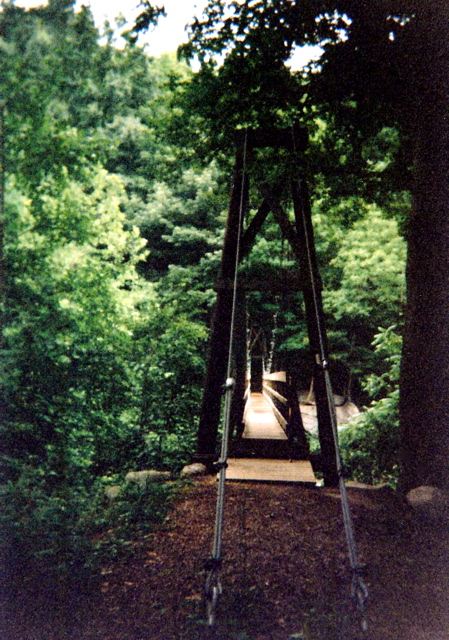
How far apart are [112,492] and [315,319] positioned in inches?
133

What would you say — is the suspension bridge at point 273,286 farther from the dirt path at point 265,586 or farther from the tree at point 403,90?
the dirt path at point 265,586

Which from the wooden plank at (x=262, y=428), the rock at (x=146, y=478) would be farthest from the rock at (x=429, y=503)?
the wooden plank at (x=262, y=428)

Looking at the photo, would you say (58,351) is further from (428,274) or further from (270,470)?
(428,274)

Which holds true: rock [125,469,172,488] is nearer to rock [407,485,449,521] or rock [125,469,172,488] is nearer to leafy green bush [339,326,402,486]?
rock [407,485,449,521]

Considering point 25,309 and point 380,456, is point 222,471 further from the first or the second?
point 380,456

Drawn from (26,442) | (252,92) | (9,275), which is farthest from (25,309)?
(252,92)

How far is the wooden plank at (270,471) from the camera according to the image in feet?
16.3

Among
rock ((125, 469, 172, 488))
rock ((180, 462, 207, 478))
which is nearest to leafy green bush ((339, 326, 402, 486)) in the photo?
rock ((180, 462, 207, 478))

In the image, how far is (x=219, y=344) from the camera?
19.0ft

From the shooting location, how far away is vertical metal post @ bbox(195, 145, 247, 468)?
5.76 meters

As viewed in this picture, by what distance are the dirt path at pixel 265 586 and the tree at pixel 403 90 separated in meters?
1.06

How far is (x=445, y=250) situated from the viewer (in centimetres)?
427

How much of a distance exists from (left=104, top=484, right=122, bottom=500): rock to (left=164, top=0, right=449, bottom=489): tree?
121 inches

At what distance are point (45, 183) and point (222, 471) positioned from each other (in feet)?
13.1
